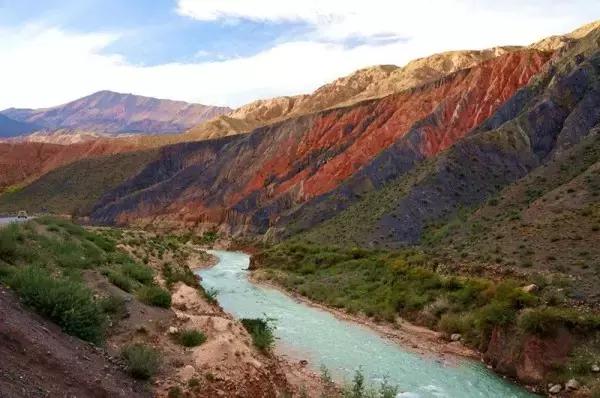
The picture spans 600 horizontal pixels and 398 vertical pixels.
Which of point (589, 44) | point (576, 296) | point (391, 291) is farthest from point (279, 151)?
point (576, 296)

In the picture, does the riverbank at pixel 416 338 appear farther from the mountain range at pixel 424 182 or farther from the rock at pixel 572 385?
the rock at pixel 572 385

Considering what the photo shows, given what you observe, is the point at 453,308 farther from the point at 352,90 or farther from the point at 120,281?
the point at 352,90

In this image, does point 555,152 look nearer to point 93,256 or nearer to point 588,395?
point 588,395

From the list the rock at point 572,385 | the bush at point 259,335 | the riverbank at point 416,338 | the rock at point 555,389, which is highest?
the bush at point 259,335

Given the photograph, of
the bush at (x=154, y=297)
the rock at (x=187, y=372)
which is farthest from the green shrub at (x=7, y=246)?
the rock at (x=187, y=372)

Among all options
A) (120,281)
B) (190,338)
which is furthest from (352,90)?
(190,338)

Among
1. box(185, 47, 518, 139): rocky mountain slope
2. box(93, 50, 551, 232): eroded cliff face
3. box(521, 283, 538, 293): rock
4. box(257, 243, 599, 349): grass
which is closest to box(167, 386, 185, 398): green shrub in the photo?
box(257, 243, 599, 349): grass

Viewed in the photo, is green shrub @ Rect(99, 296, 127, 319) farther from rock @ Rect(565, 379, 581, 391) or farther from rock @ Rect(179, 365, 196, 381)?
Answer: rock @ Rect(565, 379, 581, 391)
